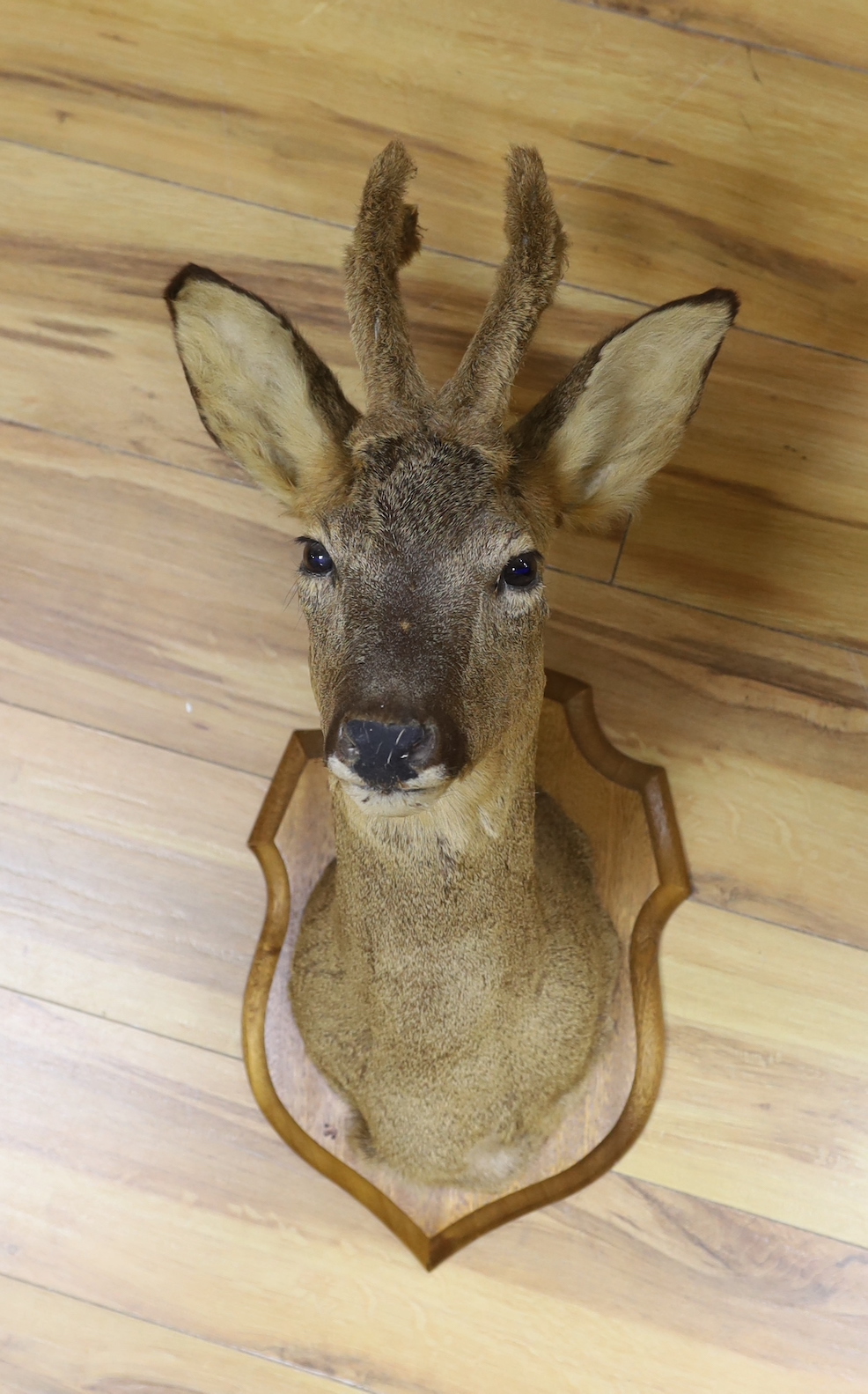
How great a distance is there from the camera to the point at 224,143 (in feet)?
7.64

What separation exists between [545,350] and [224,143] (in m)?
0.78

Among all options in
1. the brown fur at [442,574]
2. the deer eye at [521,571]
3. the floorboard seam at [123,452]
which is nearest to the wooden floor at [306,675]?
the floorboard seam at [123,452]

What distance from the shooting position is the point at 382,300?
5.33ft

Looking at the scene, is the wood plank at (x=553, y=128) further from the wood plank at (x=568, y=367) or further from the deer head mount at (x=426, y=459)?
the deer head mount at (x=426, y=459)

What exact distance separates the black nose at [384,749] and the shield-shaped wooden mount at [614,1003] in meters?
0.91

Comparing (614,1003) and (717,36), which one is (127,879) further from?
(717,36)

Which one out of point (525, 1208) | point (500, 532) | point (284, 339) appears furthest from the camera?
point (525, 1208)

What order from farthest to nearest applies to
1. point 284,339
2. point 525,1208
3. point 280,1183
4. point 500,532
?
point 280,1183 < point 525,1208 < point 284,339 < point 500,532

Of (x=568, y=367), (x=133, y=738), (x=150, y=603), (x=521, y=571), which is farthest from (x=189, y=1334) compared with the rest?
(x=568, y=367)

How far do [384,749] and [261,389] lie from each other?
0.71m

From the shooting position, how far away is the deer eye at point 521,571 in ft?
4.98

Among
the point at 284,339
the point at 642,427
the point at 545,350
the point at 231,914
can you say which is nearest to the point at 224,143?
the point at 545,350

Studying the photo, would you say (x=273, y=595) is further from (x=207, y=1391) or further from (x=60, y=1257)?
(x=207, y=1391)

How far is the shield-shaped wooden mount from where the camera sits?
2145mm
